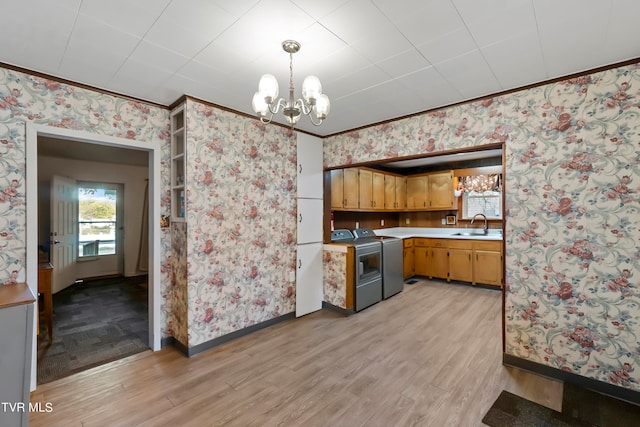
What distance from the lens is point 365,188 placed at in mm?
5172

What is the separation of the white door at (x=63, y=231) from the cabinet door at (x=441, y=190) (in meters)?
6.79

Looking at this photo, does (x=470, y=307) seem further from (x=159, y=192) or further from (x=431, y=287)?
(x=159, y=192)

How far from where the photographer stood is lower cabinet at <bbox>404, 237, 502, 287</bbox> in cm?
481

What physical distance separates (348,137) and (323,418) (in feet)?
10.1

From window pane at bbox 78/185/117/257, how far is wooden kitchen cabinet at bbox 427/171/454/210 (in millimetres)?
6765

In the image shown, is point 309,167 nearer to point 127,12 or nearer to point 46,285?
point 127,12

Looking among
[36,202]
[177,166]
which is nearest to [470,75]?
[177,166]

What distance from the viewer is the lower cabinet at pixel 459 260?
15.8 ft

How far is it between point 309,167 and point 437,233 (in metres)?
3.57

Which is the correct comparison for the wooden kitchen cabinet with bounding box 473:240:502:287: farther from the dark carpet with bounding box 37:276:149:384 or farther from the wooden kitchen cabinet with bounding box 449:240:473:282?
the dark carpet with bounding box 37:276:149:384

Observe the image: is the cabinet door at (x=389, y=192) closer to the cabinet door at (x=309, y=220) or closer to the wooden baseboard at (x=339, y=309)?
the cabinet door at (x=309, y=220)

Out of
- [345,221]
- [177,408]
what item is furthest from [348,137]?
[177,408]

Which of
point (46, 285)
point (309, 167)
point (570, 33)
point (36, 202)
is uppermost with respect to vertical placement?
point (570, 33)

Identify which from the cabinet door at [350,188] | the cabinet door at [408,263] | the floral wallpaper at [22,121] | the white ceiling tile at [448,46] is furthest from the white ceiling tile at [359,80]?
the cabinet door at [408,263]
